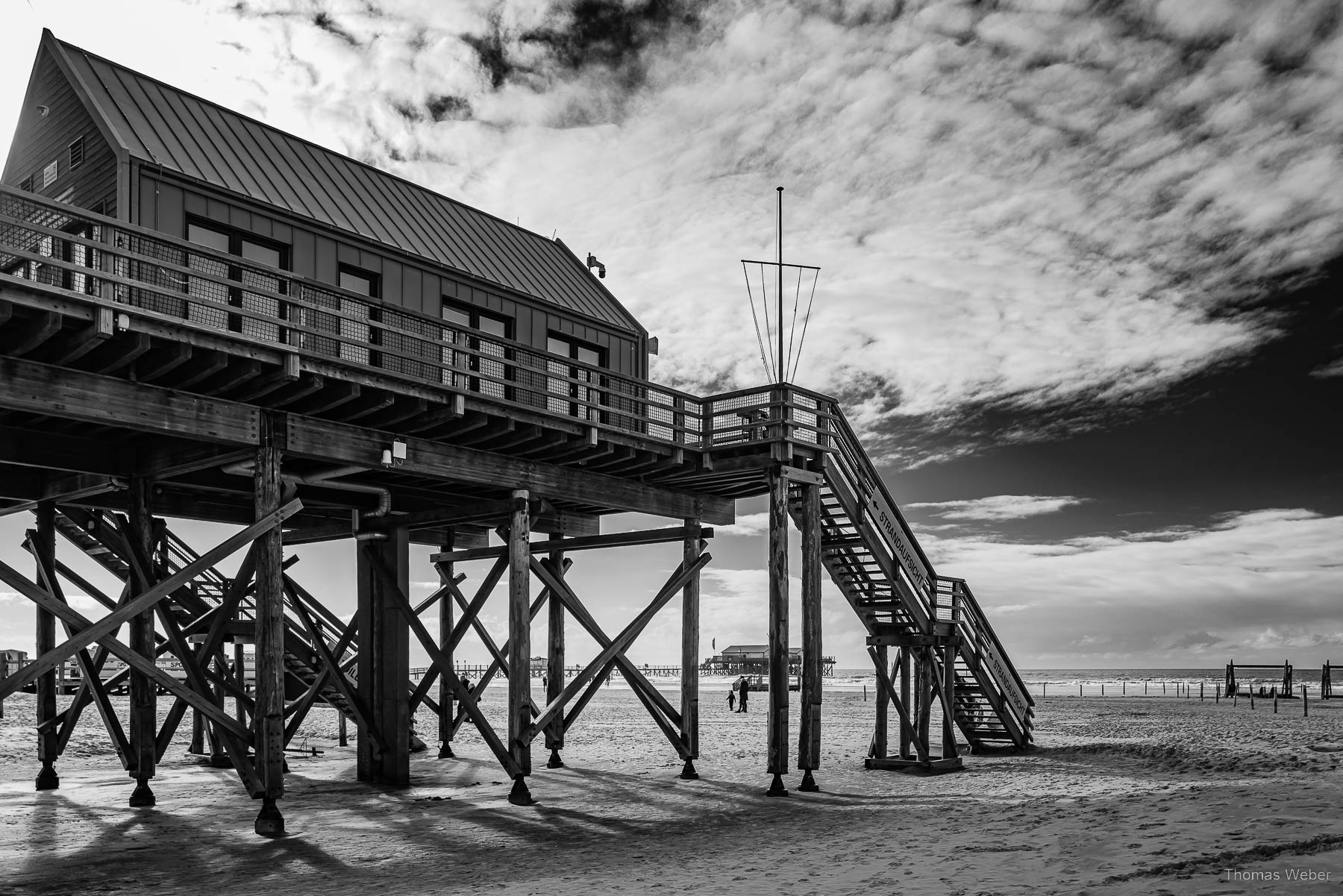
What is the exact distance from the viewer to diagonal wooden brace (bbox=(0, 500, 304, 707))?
13.1m

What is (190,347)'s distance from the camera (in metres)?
13.5

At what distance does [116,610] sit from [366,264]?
25.6 ft

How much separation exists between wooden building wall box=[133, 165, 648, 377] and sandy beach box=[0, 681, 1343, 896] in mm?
8528

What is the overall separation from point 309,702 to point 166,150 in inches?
415

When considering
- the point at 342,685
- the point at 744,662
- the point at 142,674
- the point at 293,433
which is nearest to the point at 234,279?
the point at 293,433

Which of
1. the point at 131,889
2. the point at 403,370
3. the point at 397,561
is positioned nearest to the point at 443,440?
the point at 403,370

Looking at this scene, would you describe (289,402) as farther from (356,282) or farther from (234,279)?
(356,282)

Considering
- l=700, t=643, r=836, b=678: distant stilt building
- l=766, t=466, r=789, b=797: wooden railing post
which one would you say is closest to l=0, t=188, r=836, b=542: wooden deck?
l=766, t=466, r=789, b=797: wooden railing post

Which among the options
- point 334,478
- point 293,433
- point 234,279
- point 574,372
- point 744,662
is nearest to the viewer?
point 293,433

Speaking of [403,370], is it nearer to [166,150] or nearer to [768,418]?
[166,150]

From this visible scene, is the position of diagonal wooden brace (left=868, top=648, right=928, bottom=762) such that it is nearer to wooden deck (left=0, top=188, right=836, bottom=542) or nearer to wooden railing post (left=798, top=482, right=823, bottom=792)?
wooden railing post (left=798, top=482, right=823, bottom=792)

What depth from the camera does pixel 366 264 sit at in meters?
19.6

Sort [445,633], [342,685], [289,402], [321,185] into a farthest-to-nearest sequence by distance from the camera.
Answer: [445,633] < [321,185] < [342,685] < [289,402]

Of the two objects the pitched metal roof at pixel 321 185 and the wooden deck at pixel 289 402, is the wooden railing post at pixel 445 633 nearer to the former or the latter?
the wooden deck at pixel 289 402
